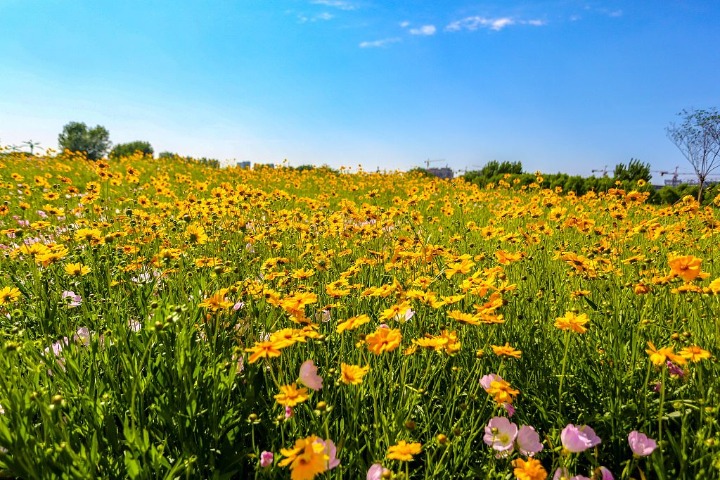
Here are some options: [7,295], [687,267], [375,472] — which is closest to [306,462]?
[375,472]

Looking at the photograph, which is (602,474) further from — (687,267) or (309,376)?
(309,376)

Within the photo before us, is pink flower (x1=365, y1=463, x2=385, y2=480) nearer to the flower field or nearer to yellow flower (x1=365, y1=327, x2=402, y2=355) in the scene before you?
the flower field

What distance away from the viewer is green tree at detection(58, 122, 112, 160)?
6988cm

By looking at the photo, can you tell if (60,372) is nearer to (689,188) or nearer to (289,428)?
(289,428)

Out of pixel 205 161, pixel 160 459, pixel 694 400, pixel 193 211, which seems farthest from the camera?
pixel 205 161

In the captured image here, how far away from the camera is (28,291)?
2.56 m

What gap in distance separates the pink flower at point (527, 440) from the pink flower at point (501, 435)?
2 cm

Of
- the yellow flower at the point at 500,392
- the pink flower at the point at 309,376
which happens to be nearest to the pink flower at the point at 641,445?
the yellow flower at the point at 500,392

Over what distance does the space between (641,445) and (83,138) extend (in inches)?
3320

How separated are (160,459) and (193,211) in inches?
114

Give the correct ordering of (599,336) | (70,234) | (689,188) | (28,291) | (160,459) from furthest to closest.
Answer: (689,188) → (70,234) → (28,291) → (599,336) → (160,459)

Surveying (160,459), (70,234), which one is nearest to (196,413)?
(160,459)

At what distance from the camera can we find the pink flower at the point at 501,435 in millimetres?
1245

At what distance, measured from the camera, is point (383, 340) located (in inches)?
48.5
